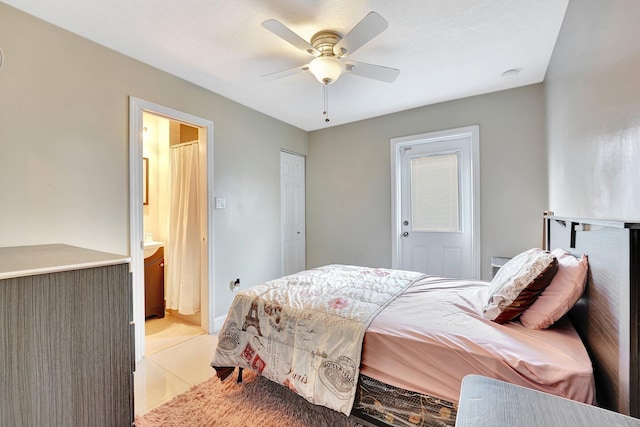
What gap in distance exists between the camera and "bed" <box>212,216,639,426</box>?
0.88m

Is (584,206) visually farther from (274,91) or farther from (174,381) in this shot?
(174,381)

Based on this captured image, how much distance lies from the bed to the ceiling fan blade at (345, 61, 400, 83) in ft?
4.65

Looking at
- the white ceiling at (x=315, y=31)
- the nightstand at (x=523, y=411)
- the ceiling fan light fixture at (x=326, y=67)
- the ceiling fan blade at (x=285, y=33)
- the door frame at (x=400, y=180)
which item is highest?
the white ceiling at (x=315, y=31)

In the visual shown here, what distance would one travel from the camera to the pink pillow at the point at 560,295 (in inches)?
46.2

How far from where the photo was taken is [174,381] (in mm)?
2016

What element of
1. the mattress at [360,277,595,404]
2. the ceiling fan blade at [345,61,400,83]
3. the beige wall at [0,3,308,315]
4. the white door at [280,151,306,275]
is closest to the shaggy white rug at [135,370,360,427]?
the mattress at [360,277,595,404]

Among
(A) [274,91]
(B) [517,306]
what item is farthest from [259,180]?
(B) [517,306]

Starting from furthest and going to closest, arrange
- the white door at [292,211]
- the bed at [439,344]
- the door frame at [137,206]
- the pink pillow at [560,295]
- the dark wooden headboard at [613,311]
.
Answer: the white door at [292,211], the door frame at [137,206], the pink pillow at [560,295], the bed at [439,344], the dark wooden headboard at [613,311]

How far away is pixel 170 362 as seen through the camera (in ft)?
7.50

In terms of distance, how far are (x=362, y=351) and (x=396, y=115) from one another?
9.73 ft

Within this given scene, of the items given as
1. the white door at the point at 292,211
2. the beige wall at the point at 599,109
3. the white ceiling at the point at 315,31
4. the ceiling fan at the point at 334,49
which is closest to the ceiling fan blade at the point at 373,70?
the ceiling fan at the point at 334,49

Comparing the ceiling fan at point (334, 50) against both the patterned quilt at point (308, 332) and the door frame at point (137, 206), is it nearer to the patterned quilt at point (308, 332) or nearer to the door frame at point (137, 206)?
the door frame at point (137, 206)

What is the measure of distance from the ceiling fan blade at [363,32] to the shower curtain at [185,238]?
2.00 metres

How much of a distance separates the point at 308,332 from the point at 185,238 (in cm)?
212
